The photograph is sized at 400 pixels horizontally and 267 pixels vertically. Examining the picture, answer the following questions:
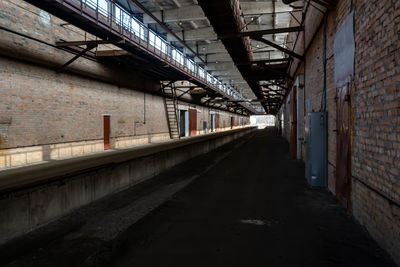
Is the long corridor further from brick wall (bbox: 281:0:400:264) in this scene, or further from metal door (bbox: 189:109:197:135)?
metal door (bbox: 189:109:197:135)

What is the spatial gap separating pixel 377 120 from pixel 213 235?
2.96 metres

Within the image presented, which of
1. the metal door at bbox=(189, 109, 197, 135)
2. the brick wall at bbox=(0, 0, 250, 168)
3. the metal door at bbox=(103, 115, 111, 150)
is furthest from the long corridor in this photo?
the metal door at bbox=(189, 109, 197, 135)

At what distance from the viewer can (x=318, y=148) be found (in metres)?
6.38

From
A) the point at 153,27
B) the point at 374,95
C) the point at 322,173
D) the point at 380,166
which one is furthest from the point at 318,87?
the point at 153,27

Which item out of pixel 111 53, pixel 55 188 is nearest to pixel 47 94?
pixel 111 53

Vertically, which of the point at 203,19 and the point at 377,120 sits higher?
the point at 203,19

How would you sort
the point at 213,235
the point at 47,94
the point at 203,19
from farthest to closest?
1. the point at 203,19
2. the point at 47,94
3. the point at 213,235

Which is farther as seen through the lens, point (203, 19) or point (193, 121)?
point (193, 121)

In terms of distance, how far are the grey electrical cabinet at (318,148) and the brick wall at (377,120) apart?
2009 mm

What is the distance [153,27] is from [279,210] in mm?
18134

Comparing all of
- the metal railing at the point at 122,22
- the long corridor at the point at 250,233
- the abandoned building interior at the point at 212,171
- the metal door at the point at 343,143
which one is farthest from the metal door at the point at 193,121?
the metal door at the point at 343,143

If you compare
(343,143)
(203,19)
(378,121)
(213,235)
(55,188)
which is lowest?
(213,235)

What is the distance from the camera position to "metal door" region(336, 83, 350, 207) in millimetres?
4516

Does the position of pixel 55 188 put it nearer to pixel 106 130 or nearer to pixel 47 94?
pixel 47 94
